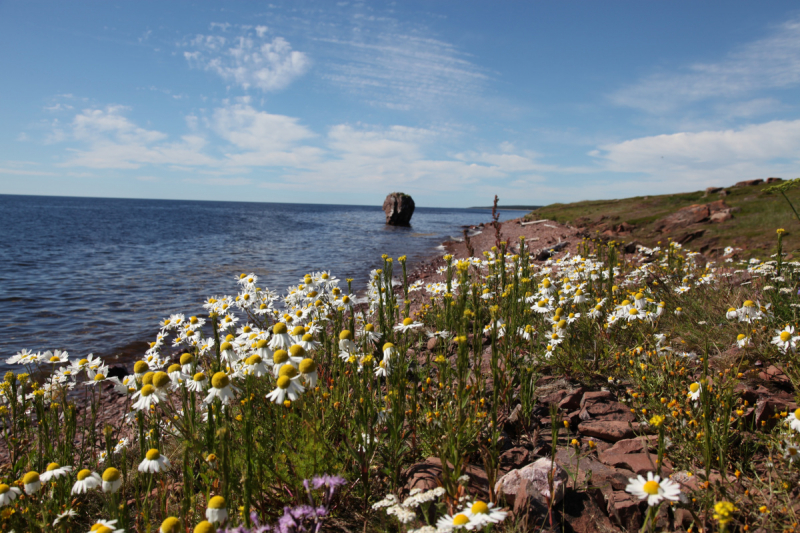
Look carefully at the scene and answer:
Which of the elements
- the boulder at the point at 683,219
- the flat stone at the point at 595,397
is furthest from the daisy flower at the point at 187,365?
the boulder at the point at 683,219

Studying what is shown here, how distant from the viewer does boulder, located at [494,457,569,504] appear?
2.24 meters

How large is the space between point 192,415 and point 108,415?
4.77m

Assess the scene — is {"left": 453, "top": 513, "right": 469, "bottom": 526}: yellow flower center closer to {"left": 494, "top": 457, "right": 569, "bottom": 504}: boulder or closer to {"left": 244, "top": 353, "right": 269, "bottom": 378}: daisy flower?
{"left": 494, "top": 457, "right": 569, "bottom": 504}: boulder

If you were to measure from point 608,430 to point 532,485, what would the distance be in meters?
1.11

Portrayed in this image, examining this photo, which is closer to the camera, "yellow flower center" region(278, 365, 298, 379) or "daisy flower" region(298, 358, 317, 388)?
"yellow flower center" region(278, 365, 298, 379)

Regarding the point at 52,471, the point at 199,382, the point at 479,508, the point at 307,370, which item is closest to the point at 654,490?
the point at 479,508

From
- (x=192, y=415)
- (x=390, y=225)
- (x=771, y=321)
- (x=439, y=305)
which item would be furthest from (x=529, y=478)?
(x=390, y=225)

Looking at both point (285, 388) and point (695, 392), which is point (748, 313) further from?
point (285, 388)

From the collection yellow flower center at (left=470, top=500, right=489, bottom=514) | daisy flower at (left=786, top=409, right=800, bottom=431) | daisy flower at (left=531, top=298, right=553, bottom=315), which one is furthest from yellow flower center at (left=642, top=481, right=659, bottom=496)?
daisy flower at (left=531, top=298, right=553, bottom=315)

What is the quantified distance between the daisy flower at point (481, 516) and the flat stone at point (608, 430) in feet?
5.91

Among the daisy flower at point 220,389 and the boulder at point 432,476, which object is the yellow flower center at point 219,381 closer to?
the daisy flower at point 220,389

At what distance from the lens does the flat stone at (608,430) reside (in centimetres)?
305

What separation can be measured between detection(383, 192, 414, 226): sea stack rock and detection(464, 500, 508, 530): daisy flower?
5248 centimetres

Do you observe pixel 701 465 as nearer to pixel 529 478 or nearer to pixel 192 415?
pixel 529 478
